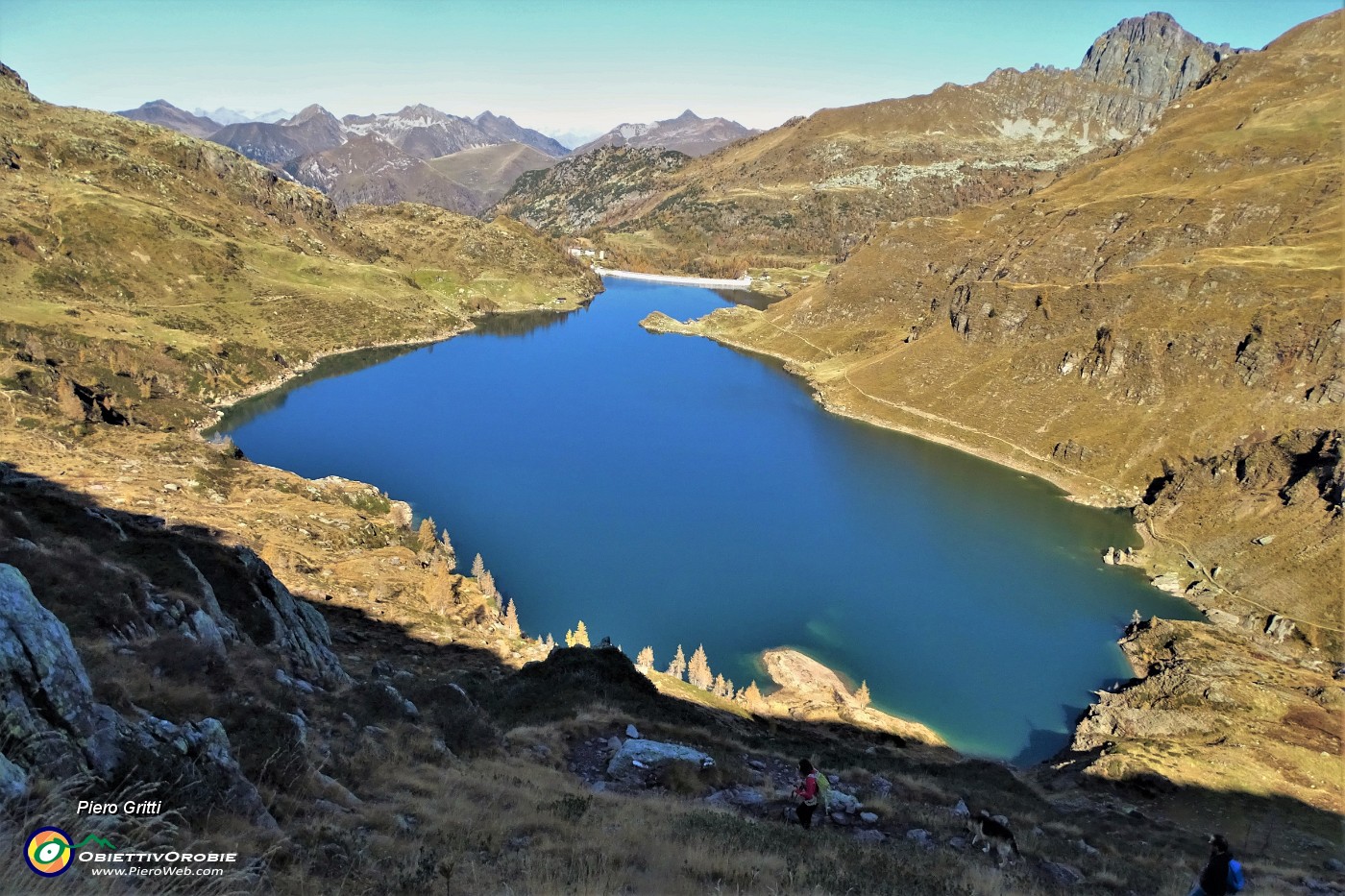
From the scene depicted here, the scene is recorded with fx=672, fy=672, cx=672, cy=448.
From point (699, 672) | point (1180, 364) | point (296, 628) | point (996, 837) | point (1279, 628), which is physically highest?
point (1180, 364)

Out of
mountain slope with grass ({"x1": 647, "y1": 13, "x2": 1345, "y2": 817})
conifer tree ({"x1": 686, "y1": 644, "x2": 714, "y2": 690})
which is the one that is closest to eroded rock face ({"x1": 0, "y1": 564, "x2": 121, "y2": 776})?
conifer tree ({"x1": 686, "y1": 644, "x2": 714, "y2": 690})

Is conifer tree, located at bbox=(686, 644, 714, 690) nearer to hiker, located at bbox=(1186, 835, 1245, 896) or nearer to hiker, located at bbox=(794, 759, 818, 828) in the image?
hiker, located at bbox=(794, 759, 818, 828)

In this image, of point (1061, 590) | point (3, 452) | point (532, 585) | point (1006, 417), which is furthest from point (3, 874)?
point (1006, 417)

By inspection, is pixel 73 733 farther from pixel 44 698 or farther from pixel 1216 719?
pixel 1216 719

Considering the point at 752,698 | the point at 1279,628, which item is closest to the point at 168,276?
the point at 752,698

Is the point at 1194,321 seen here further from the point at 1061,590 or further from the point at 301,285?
the point at 301,285

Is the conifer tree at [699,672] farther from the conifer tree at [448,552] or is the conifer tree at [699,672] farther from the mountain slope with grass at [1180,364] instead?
the mountain slope with grass at [1180,364]

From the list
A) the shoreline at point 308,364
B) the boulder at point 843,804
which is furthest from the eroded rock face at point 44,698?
the shoreline at point 308,364
